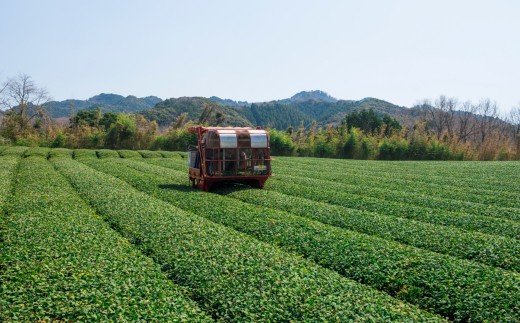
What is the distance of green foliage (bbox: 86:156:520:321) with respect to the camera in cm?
760

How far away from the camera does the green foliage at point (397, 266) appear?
760 centimetres

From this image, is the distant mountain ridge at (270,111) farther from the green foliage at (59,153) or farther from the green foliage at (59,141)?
the green foliage at (59,153)

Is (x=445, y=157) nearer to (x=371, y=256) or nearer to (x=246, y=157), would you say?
(x=246, y=157)

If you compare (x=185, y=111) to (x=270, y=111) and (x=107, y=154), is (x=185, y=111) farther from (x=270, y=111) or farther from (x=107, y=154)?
(x=107, y=154)

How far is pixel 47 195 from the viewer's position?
16.5 m

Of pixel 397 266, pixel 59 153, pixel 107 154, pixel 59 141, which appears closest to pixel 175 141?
pixel 107 154

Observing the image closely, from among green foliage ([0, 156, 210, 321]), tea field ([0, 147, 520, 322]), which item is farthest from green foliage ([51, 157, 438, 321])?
green foliage ([0, 156, 210, 321])

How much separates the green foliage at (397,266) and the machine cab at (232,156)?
4914 mm

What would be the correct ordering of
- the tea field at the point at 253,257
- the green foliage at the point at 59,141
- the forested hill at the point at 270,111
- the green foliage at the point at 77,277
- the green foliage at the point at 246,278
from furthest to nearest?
the forested hill at the point at 270,111 < the green foliage at the point at 59,141 < the tea field at the point at 253,257 < the green foliage at the point at 246,278 < the green foliage at the point at 77,277

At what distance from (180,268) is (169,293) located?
129 cm

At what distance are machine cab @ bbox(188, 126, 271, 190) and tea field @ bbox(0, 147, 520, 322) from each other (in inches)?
68.0

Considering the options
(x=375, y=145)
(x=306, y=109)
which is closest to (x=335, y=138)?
(x=375, y=145)

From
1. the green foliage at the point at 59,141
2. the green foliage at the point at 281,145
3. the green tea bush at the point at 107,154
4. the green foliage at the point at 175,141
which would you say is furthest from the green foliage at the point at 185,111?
the green tea bush at the point at 107,154

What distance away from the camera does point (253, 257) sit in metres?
9.64
